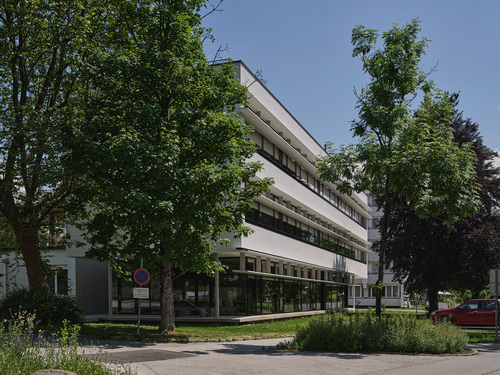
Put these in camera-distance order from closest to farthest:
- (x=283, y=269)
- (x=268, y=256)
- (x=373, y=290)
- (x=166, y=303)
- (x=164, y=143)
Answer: (x=164, y=143) < (x=166, y=303) < (x=268, y=256) < (x=283, y=269) < (x=373, y=290)

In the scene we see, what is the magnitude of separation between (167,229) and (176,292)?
10.3m

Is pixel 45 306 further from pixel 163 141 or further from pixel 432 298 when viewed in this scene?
pixel 432 298

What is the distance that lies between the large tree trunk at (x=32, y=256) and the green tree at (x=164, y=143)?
3.00m

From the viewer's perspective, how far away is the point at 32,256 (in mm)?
22312

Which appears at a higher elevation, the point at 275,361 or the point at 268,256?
the point at 268,256

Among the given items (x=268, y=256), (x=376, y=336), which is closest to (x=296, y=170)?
(x=268, y=256)

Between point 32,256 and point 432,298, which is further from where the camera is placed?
point 432,298

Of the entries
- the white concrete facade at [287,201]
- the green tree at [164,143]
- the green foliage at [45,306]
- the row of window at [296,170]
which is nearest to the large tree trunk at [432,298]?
the white concrete facade at [287,201]

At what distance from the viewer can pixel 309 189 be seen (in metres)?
39.6

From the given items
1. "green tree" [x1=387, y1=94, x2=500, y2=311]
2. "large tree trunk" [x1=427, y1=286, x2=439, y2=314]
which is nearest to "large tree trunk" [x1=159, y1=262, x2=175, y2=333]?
"green tree" [x1=387, y1=94, x2=500, y2=311]

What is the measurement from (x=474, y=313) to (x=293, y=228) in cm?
1202

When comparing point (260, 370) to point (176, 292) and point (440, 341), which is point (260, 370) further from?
point (176, 292)

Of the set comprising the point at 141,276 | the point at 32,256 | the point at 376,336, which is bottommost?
the point at 376,336

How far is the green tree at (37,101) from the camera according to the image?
19844mm
